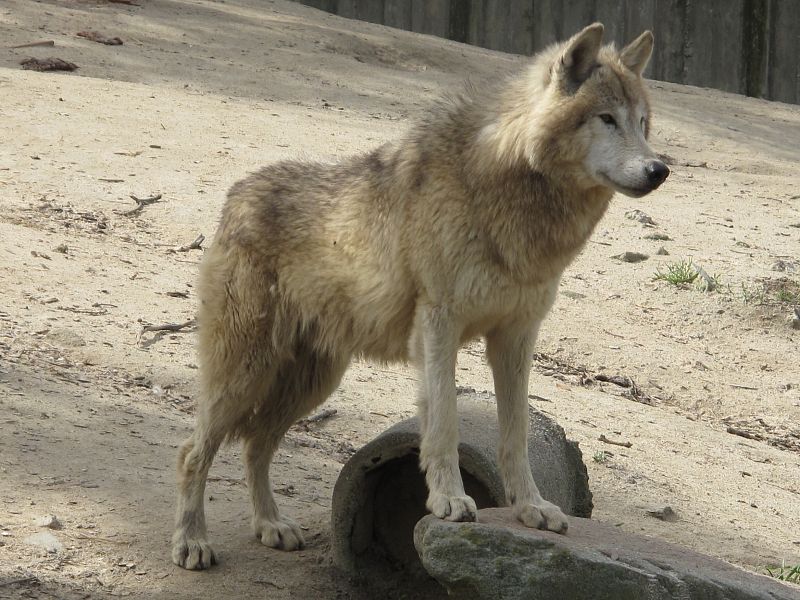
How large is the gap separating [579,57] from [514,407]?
1.50 metres

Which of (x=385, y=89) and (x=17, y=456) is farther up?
(x=385, y=89)

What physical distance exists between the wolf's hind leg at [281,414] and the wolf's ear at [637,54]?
6.25ft

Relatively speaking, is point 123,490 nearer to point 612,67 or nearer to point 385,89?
point 612,67

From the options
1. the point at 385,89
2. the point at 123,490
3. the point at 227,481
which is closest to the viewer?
the point at 123,490

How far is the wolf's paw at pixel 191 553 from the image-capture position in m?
5.16

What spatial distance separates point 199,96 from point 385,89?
2.12 meters

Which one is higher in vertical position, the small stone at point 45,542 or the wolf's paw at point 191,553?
the small stone at point 45,542

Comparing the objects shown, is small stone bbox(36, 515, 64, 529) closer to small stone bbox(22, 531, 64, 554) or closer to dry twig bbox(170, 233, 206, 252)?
small stone bbox(22, 531, 64, 554)

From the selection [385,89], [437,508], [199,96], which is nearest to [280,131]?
[199,96]

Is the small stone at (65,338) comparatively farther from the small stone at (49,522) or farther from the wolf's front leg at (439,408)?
the wolf's front leg at (439,408)

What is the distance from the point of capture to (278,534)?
5523mm

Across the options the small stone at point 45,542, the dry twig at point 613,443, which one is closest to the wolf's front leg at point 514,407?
the small stone at point 45,542

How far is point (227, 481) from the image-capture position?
20.8 feet

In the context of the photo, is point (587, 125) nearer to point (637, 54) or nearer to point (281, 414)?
point (637, 54)
